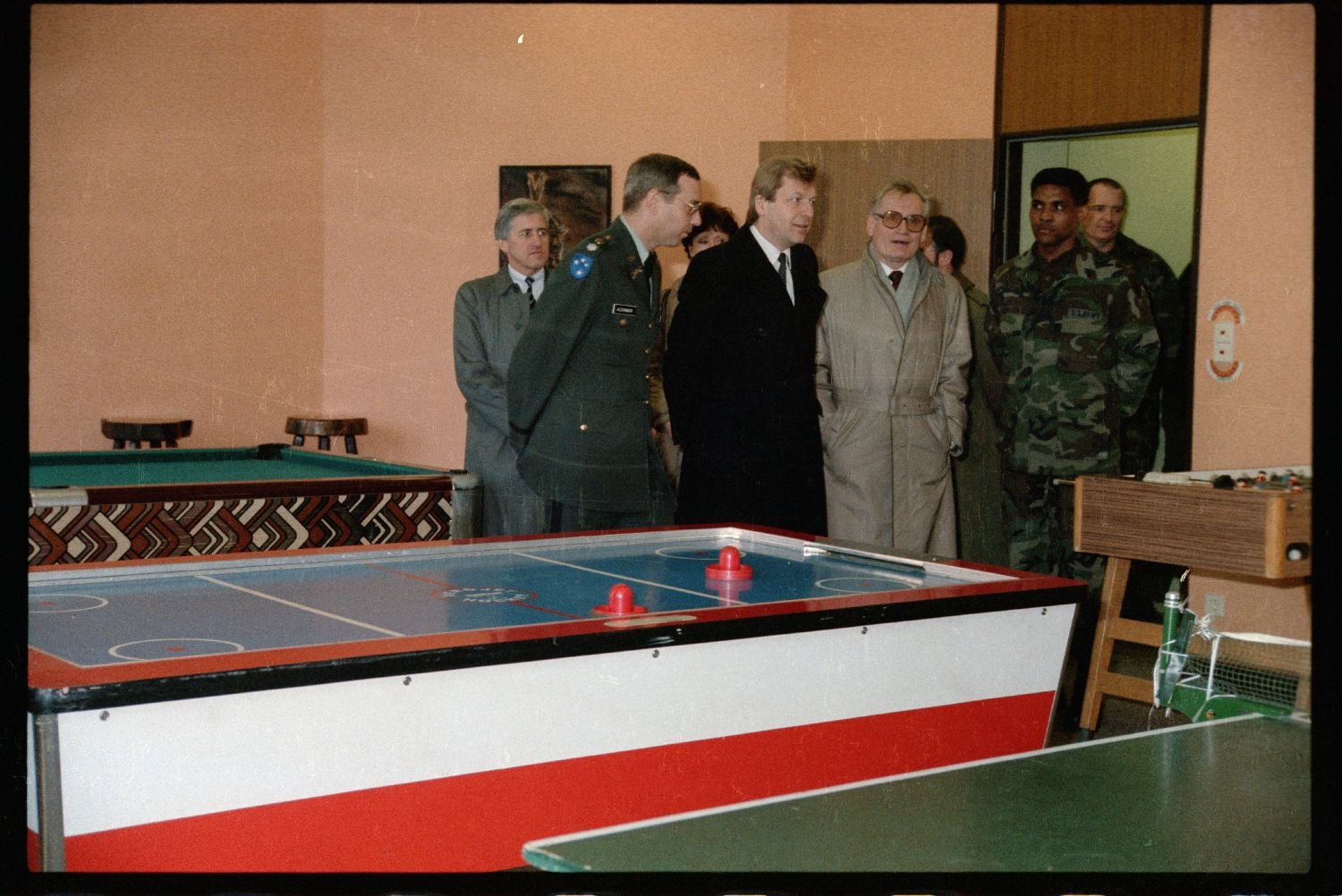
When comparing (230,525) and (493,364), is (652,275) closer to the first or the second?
(493,364)

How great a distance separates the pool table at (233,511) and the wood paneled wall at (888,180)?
83.0 inches

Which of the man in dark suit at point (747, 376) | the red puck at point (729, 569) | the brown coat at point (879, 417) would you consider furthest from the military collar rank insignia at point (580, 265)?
the red puck at point (729, 569)

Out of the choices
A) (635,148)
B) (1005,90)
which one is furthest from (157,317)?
(1005,90)

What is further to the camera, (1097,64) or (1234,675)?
(1097,64)

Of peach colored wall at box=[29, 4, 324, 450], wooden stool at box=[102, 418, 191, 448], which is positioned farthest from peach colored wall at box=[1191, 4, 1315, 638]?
peach colored wall at box=[29, 4, 324, 450]

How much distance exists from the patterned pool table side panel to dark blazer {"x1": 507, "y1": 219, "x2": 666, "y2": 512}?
33 cm

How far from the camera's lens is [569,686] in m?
1.83

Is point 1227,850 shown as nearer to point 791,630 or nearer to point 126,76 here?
point 791,630

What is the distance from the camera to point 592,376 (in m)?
3.64

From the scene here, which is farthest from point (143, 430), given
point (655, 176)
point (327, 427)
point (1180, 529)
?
Answer: point (1180, 529)

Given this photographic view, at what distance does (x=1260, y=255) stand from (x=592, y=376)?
1.67m

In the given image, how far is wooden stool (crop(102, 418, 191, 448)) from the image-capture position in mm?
4742

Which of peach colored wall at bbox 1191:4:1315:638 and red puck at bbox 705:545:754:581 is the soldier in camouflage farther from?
red puck at bbox 705:545:754:581

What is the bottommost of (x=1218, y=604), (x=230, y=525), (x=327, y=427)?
(x=1218, y=604)
